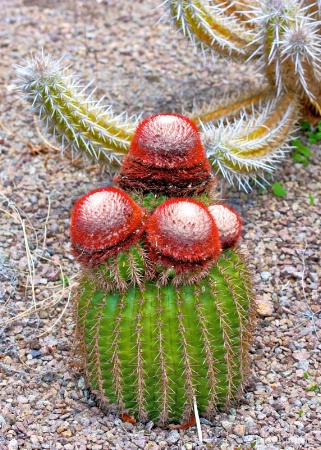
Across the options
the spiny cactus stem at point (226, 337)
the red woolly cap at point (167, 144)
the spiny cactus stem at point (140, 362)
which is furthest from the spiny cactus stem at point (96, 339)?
the red woolly cap at point (167, 144)

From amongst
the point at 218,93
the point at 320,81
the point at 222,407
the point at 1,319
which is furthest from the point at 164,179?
the point at 218,93

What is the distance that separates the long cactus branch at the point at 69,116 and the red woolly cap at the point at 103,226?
3.60 ft

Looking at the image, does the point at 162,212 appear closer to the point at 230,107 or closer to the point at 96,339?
the point at 96,339

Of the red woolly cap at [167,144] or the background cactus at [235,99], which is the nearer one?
the red woolly cap at [167,144]

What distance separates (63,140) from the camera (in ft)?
11.1

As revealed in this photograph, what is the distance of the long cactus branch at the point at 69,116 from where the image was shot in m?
3.23

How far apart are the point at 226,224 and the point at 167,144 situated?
33 cm

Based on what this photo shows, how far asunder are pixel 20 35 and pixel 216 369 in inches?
139

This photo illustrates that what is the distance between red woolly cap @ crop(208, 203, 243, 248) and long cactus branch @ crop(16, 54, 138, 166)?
1056 millimetres

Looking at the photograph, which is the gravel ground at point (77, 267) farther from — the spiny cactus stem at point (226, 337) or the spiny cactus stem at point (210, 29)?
the spiny cactus stem at point (210, 29)

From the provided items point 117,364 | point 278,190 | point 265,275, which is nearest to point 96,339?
point 117,364

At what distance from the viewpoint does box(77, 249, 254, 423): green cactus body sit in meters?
2.28

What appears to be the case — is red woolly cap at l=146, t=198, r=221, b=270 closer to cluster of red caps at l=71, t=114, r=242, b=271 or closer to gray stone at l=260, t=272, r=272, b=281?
cluster of red caps at l=71, t=114, r=242, b=271

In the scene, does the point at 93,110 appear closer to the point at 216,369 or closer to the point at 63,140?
the point at 63,140
